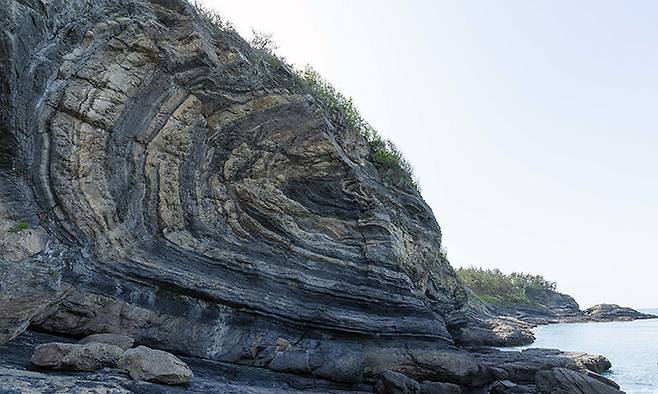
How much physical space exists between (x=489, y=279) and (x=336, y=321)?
7148 centimetres

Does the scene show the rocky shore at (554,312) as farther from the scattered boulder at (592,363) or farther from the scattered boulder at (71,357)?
the scattered boulder at (71,357)

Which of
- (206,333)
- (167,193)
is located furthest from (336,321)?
(167,193)

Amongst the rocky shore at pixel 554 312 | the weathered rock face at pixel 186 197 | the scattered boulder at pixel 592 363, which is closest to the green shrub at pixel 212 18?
the weathered rock face at pixel 186 197

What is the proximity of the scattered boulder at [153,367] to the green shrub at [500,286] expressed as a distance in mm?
66588

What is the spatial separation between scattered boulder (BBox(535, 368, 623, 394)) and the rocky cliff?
1983 mm

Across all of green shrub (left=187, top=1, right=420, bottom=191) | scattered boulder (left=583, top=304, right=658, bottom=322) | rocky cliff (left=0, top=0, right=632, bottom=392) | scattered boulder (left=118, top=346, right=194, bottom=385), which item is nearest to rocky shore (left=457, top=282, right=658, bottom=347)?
scattered boulder (left=583, top=304, right=658, bottom=322)

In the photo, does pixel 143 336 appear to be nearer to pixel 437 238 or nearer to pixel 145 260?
pixel 145 260

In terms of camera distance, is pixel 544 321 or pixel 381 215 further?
pixel 544 321

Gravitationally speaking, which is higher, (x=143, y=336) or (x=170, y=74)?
(x=170, y=74)

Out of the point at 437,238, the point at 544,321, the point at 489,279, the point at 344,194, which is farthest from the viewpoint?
the point at 489,279

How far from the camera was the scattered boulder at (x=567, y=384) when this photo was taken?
535 inches

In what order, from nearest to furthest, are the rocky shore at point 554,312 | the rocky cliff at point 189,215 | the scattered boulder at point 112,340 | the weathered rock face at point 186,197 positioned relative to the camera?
the rocky cliff at point 189,215, the scattered boulder at point 112,340, the weathered rock face at point 186,197, the rocky shore at point 554,312

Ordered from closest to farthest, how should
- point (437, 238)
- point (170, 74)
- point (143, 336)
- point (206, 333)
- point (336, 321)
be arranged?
point (143, 336), point (206, 333), point (170, 74), point (336, 321), point (437, 238)

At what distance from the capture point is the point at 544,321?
220 ft
